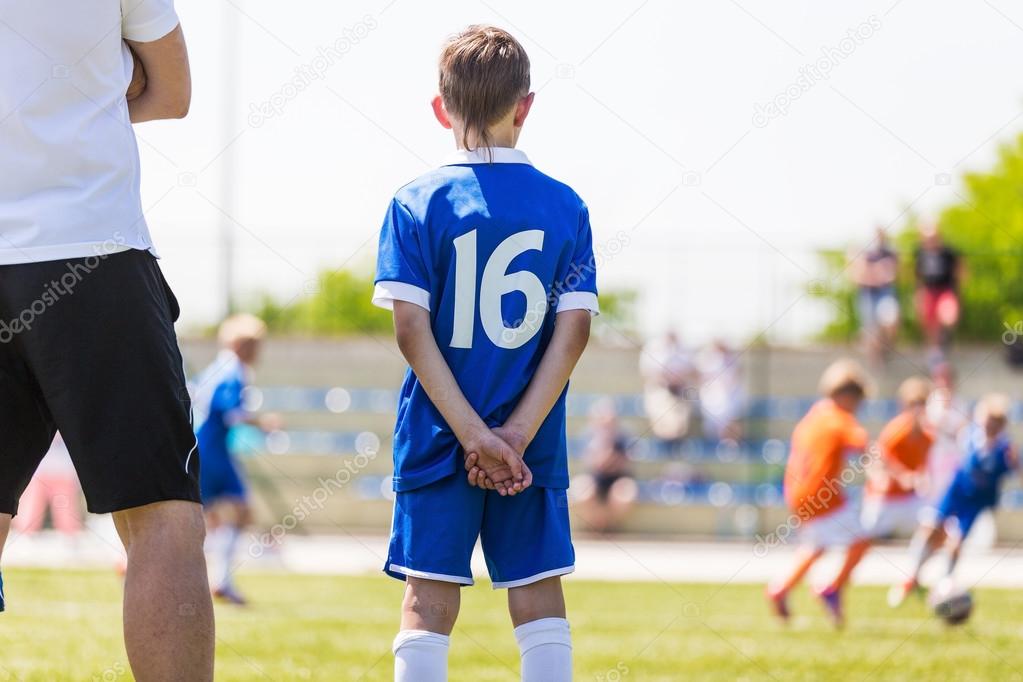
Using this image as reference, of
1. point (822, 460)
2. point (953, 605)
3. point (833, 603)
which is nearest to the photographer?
point (953, 605)

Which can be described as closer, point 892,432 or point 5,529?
point 5,529

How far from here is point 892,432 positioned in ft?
34.1

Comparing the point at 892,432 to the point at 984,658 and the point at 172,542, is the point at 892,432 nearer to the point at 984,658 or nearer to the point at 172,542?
the point at 984,658

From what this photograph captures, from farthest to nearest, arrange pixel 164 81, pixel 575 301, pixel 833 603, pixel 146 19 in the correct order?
1. pixel 833 603
2. pixel 575 301
3. pixel 164 81
4. pixel 146 19

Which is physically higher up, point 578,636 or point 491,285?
point 491,285

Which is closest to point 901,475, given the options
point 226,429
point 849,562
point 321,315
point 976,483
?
point 976,483

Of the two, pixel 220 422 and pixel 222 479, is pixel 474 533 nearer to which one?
pixel 220 422

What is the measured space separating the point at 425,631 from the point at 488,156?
1.10m

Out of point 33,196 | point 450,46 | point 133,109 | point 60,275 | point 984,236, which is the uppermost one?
point 984,236

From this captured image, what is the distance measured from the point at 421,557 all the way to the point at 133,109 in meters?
1.15

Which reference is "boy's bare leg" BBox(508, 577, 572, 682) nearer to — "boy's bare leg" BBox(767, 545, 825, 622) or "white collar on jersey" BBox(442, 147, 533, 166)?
"white collar on jersey" BBox(442, 147, 533, 166)

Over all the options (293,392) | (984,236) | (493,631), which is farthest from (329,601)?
(984,236)

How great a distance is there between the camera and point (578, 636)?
668 cm

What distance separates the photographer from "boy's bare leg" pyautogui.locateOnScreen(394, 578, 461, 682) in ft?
9.02
